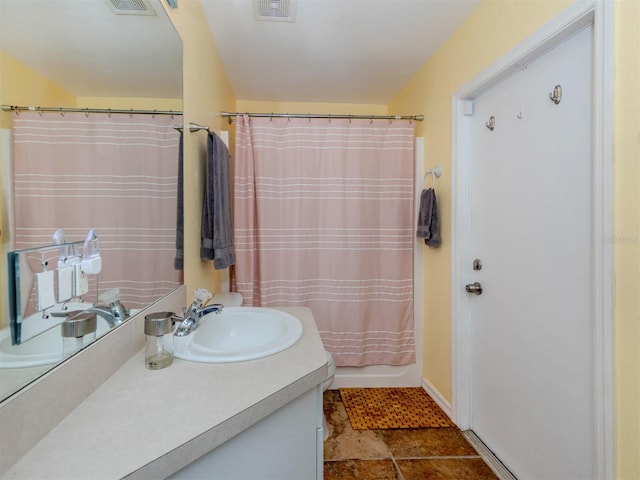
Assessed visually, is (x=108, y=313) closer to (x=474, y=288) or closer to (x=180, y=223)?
(x=180, y=223)

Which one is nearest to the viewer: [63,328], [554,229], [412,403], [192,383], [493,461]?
[63,328]

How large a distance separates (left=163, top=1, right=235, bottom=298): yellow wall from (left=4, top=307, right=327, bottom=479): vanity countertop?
64 cm

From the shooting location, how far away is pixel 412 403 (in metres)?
1.95

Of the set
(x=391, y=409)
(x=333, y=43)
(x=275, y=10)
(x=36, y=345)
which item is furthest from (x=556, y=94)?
(x=391, y=409)

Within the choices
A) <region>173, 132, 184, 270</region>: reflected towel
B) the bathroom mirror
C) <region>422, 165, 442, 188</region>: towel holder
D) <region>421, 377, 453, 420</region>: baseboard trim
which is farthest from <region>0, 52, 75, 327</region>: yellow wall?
<region>421, 377, 453, 420</region>: baseboard trim

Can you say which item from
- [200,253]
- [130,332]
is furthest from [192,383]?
[200,253]

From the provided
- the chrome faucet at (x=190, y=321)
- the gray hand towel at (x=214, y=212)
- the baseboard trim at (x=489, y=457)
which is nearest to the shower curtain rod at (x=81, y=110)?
the gray hand towel at (x=214, y=212)

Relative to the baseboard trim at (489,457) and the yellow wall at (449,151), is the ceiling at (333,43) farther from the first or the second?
Result: the baseboard trim at (489,457)

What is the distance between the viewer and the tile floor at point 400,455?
140 cm

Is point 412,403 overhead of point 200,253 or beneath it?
beneath

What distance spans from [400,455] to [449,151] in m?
1.73

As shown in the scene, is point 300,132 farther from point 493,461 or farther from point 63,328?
point 493,461

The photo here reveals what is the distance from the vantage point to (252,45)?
186 centimetres

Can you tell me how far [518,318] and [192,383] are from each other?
4.55 ft
